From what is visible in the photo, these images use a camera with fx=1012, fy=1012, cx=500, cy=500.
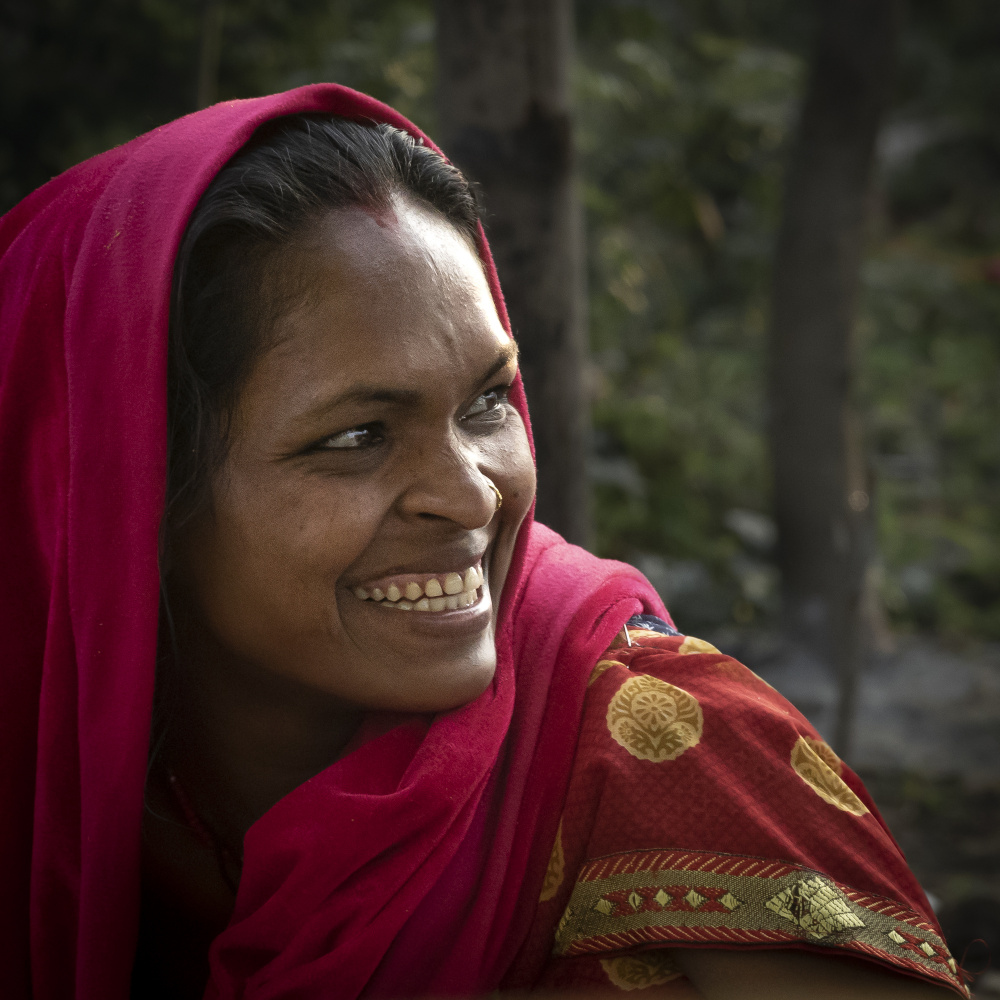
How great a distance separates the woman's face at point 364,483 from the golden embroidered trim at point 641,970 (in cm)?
44

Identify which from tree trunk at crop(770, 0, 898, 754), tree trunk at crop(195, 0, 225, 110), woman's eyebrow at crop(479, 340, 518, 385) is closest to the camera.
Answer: woman's eyebrow at crop(479, 340, 518, 385)

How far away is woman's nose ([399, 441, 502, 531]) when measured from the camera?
1.45m

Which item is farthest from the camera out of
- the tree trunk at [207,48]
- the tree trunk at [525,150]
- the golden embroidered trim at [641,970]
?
the tree trunk at [207,48]

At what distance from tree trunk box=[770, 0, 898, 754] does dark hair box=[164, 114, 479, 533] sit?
158 inches

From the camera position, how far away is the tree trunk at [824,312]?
508cm

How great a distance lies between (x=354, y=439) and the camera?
145 cm

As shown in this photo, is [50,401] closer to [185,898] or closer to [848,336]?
[185,898]

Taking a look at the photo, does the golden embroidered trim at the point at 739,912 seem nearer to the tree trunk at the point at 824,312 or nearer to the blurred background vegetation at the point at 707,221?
the blurred background vegetation at the point at 707,221

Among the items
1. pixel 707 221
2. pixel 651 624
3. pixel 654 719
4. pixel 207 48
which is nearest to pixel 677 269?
pixel 707 221

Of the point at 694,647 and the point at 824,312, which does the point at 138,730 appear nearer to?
the point at 694,647

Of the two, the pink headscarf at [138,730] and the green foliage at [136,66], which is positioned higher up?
the green foliage at [136,66]

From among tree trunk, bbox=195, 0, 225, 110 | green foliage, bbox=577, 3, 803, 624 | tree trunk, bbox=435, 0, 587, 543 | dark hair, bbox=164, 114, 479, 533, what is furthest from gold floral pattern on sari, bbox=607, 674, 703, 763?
green foliage, bbox=577, 3, 803, 624

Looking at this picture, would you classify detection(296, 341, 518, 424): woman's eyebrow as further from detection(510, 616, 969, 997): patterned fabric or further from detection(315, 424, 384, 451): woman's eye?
detection(510, 616, 969, 997): patterned fabric

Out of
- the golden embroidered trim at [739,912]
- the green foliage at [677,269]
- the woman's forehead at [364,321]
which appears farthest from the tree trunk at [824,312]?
the woman's forehead at [364,321]
